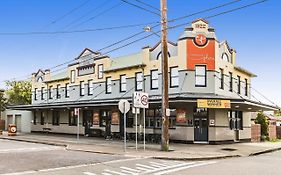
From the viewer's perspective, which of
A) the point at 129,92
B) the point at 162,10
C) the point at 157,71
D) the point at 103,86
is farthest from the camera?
the point at 103,86

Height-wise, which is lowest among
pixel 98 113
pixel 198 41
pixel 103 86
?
pixel 98 113

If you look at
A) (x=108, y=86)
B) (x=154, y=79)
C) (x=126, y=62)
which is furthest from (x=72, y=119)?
(x=154, y=79)

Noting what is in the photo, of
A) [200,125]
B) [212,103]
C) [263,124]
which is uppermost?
[212,103]

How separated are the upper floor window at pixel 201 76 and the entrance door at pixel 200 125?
2.02 meters

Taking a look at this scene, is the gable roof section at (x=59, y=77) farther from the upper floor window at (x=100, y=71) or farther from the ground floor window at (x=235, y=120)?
the ground floor window at (x=235, y=120)

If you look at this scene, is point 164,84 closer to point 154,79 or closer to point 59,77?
point 154,79

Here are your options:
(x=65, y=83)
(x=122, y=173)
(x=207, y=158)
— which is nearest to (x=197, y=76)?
(x=207, y=158)

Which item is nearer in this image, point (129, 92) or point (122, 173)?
point (122, 173)

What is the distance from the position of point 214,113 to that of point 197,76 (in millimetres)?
3093

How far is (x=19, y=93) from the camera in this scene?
52.1 meters

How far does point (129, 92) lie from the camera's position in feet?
A: 98.9

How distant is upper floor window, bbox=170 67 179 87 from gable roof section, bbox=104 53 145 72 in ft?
10.2

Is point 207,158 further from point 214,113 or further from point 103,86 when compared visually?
point 103,86

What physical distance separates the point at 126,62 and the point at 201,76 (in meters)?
9.06
